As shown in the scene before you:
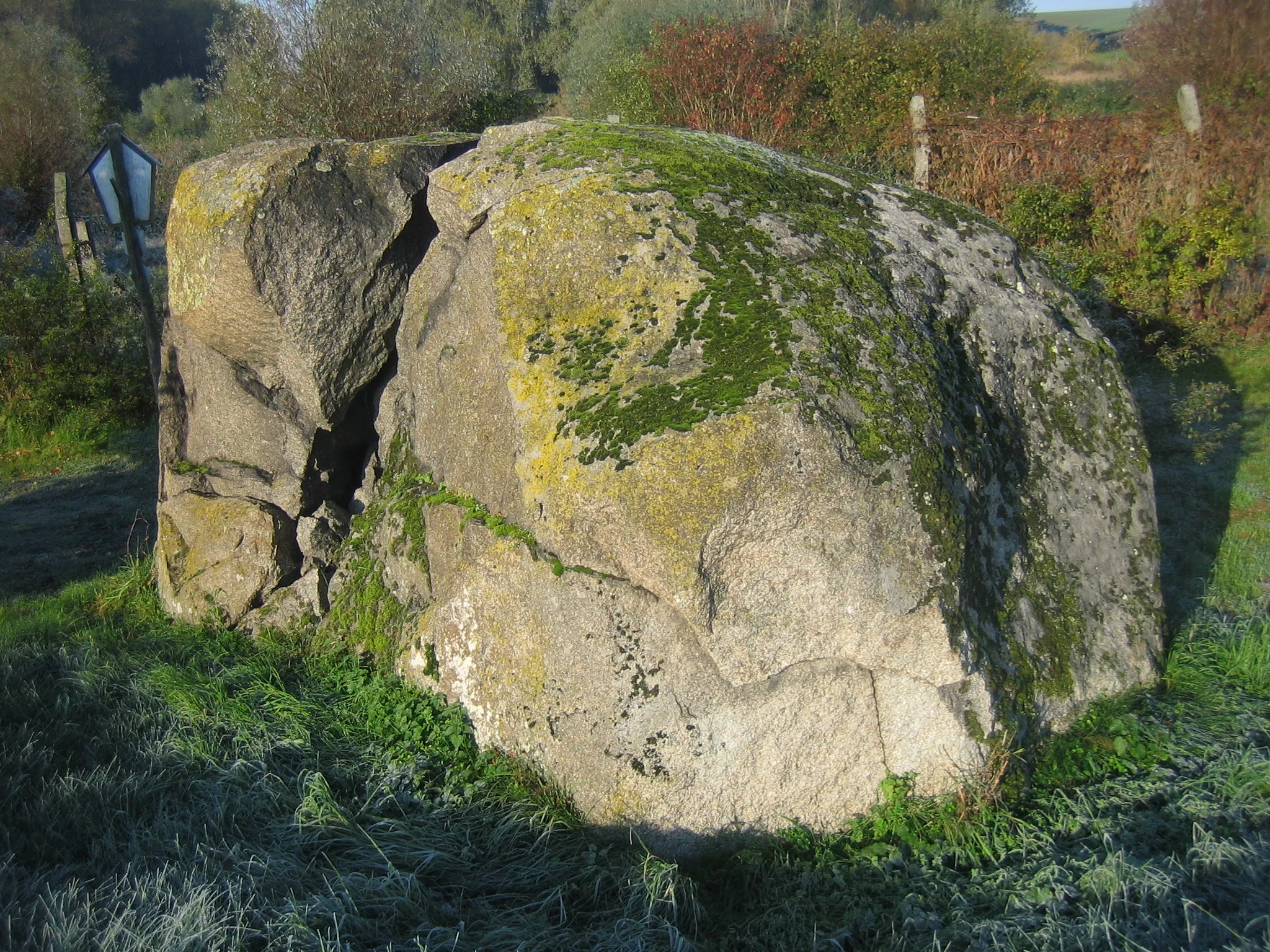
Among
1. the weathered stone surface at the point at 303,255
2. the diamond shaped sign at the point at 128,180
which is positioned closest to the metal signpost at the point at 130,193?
the diamond shaped sign at the point at 128,180

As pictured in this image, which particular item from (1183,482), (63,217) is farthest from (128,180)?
(1183,482)

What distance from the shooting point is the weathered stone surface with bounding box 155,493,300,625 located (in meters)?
5.24

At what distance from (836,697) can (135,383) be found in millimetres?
9128

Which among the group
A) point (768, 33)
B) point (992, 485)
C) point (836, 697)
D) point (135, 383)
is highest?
point (768, 33)

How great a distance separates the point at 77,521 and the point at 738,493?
6426 millimetres

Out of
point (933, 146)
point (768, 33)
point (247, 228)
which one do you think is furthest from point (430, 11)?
point (247, 228)

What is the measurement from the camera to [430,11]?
86.9ft

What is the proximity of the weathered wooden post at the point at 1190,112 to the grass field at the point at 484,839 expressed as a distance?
317 inches

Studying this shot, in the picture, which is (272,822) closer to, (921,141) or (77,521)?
(77,521)

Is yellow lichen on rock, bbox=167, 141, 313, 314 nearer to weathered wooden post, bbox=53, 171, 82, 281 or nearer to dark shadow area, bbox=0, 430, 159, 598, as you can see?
dark shadow area, bbox=0, 430, 159, 598

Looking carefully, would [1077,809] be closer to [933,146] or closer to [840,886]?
[840,886]

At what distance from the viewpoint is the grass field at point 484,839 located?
2.96m

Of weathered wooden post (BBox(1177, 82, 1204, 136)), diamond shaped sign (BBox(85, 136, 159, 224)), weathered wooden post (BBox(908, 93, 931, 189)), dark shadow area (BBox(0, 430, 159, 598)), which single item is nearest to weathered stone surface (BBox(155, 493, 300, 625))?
dark shadow area (BBox(0, 430, 159, 598))

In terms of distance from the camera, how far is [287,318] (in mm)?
5043
